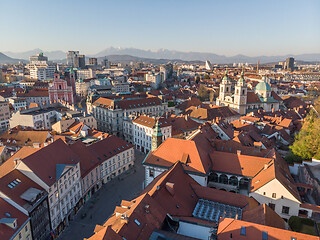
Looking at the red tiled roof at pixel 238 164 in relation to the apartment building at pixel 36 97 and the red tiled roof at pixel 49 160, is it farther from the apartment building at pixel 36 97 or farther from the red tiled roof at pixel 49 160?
the apartment building at pixel 36 97

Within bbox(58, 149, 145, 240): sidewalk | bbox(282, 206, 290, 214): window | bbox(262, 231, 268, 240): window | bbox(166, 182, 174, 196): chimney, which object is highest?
bbox(166, 182, 174, 196): chimney

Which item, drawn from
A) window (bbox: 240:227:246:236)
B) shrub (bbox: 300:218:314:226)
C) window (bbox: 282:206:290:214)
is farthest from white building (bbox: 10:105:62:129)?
shrub (bbox: 300:218:314:226)

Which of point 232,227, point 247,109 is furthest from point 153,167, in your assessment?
point 247,109

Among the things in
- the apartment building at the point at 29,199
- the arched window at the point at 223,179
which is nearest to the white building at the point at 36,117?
the apartment building at the point at 29,199

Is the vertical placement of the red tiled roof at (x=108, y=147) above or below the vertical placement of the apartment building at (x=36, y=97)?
below

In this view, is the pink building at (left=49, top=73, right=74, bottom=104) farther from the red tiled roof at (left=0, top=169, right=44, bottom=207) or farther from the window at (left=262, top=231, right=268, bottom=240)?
the window at (left=262, top=231, right=268, bottom=240)

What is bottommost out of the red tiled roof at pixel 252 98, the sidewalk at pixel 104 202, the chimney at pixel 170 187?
the sidewalk at pixel 104 202

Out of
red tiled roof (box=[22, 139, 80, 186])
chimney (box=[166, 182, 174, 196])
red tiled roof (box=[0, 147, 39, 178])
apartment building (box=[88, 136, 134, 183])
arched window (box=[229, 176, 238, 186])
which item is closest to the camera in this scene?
chimney (box=[166, 182, 174, 196])

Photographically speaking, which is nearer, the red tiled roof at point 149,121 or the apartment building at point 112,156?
the apartment building at point 112,156
